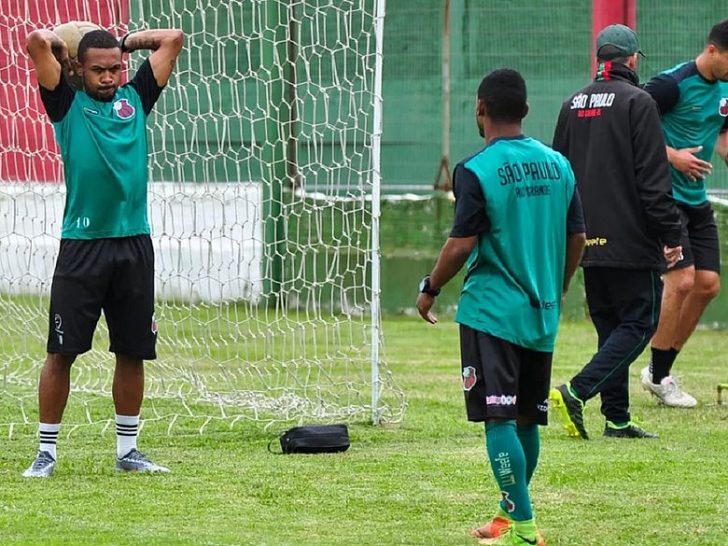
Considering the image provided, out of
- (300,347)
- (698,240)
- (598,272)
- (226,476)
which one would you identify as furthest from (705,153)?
(226,476)

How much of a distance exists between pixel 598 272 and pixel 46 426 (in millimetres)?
3077

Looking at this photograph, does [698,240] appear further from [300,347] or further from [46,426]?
[46,426]

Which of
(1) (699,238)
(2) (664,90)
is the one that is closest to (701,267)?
(1) (699,238)

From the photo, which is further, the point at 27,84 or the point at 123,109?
the point at 27,84

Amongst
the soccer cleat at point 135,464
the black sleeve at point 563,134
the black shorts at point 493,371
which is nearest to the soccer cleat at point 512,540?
the black shorts at point 493,371

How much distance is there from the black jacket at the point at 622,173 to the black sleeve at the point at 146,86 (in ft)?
7.68

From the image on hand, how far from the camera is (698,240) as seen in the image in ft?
31.5

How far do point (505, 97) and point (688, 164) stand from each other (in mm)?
3592

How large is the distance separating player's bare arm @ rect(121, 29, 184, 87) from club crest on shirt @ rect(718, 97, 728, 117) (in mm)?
3547

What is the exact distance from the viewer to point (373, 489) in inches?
272

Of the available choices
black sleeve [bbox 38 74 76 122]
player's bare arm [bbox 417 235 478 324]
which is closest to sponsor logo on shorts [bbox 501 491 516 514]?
player's bare arm [bbox 417 235 478 324]

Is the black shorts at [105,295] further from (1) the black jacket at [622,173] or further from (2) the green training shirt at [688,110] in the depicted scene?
(2) the green training shirt at [688,110]

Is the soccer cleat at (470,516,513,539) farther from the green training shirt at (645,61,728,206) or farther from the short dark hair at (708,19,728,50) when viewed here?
the short dark hair at (708,19,728,50)

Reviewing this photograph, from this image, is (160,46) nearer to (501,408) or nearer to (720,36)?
(501,408)
